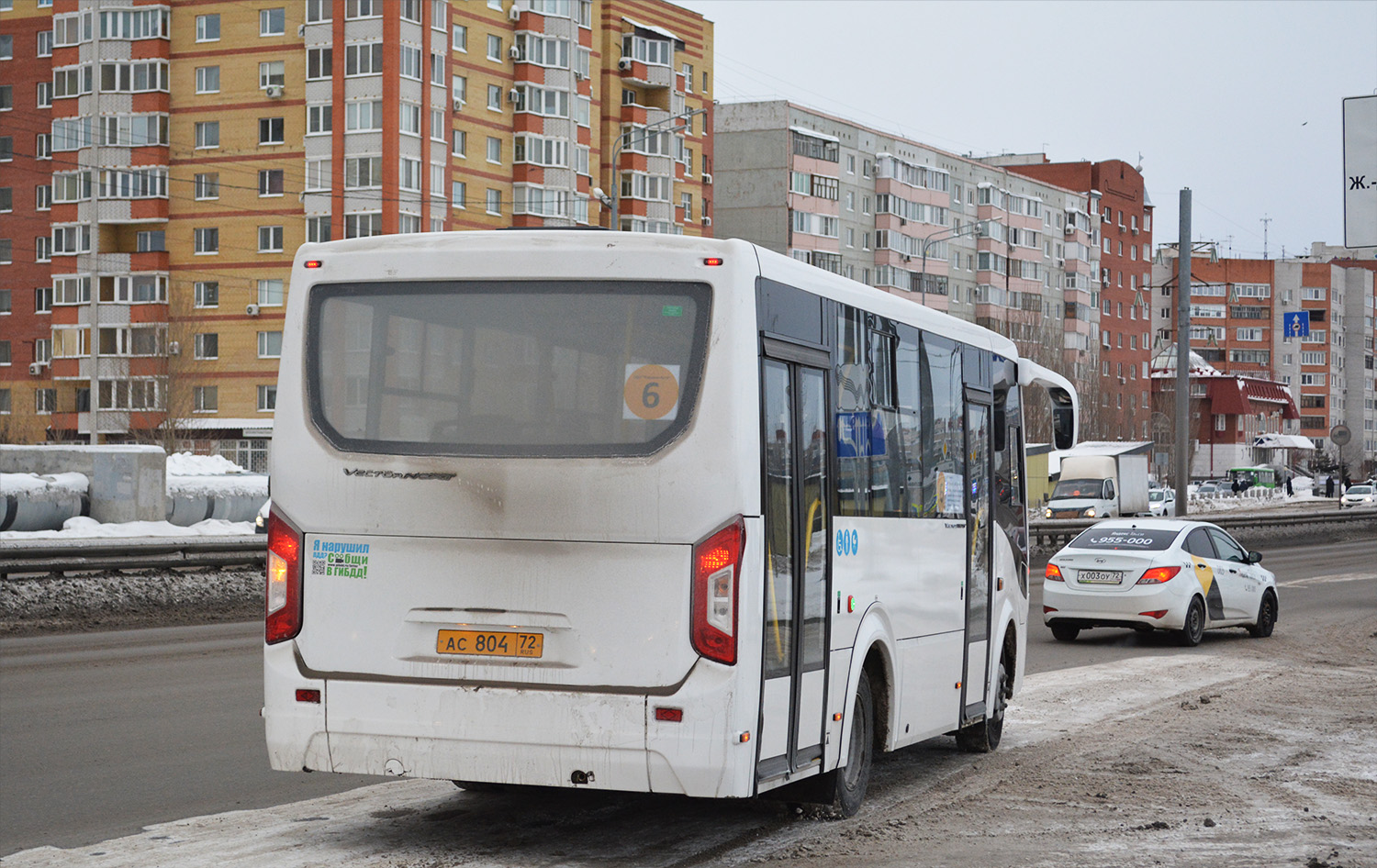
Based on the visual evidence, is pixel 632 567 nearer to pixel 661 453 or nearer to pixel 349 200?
pixel 661 453

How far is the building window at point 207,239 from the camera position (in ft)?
237

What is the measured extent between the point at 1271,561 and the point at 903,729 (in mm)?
32524

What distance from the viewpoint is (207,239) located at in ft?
238

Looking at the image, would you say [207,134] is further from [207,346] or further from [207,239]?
[207,346]

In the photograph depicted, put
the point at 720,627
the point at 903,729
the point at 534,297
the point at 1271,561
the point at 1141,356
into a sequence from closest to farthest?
the point at 720,627
the point at 534,297
the point at 903,729
the point at 1271,561
the point at 1141,356

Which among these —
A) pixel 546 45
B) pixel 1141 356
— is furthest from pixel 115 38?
pixel 1141 356

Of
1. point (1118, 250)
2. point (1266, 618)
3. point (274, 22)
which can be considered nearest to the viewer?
point (1266, 618)

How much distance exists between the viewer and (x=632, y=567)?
Result: 6730 mm

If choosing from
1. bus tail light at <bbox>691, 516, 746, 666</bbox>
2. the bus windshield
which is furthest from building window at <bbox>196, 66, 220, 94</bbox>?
bus tail light at <bbox>691, 516, 746, 666</bbox>

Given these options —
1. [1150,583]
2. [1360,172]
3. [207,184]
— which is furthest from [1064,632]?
[207,184]

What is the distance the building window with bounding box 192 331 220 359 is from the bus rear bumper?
67969mm

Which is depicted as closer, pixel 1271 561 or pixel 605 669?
pixel 605 669

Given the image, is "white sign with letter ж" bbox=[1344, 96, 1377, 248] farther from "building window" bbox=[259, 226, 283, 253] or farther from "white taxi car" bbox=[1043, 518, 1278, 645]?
"building window" bbox=[259, 226, 283, 253]

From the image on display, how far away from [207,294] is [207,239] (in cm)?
234
